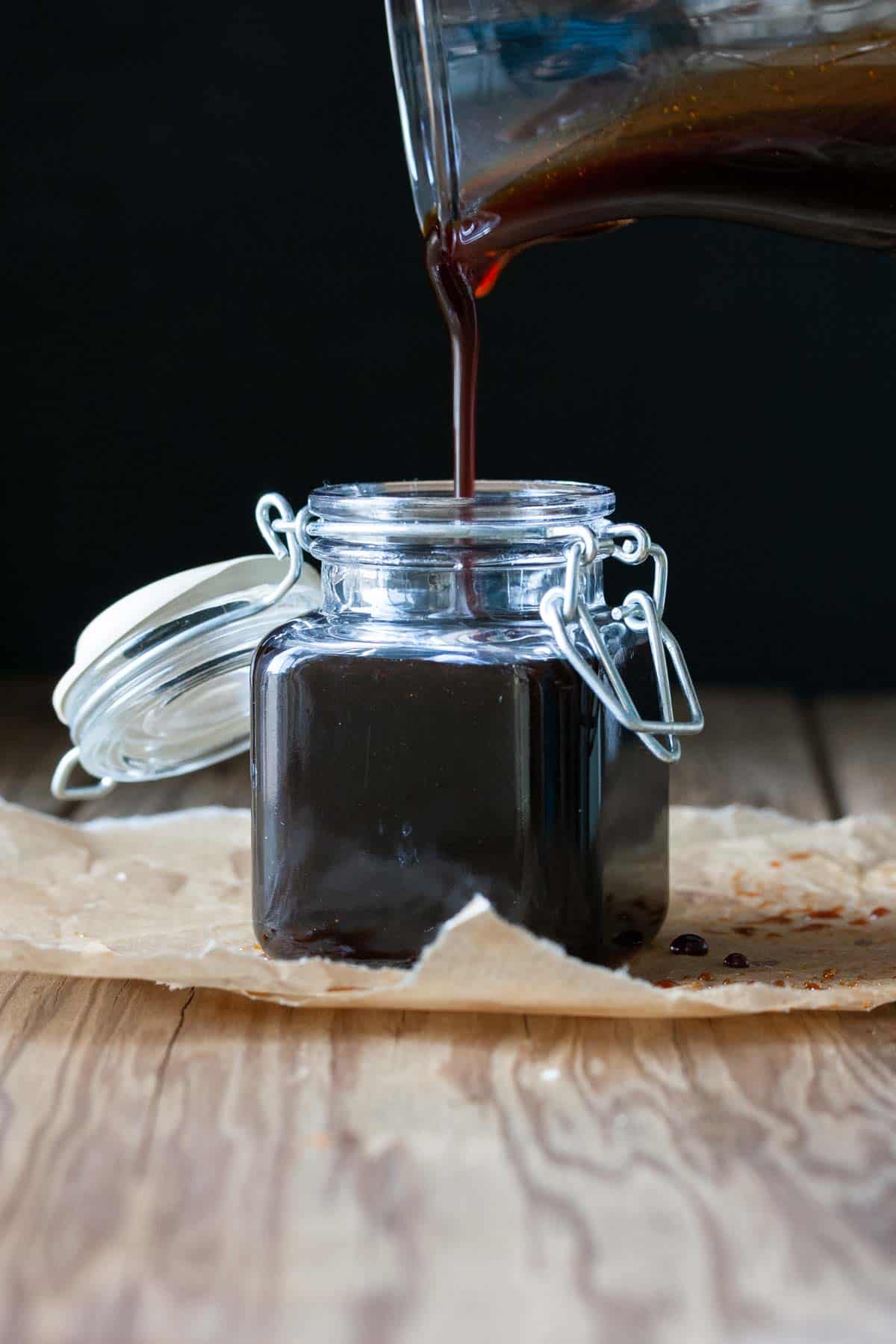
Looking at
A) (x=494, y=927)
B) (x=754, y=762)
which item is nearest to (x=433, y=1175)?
(x=494, y=927)

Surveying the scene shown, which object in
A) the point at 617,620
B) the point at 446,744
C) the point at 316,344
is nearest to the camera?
the point at 446,744

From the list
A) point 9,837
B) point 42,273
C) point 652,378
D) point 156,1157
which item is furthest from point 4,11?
point 156,1157

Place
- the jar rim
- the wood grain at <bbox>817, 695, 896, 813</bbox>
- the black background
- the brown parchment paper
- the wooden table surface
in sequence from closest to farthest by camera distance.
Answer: the wooden table surface
the brown parchment paper
the jar rim
the wood grain at <bbox>817, 695, 896, 813</bbox>
the black background

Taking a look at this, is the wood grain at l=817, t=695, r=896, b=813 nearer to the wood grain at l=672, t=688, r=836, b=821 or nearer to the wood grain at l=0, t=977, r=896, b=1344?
the wood grain at l=672, t=688, r=836, b=821

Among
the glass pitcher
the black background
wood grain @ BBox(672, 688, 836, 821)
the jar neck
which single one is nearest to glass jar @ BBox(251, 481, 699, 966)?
the jar neck

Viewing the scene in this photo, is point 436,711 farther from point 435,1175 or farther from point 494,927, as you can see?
point 435,1175
